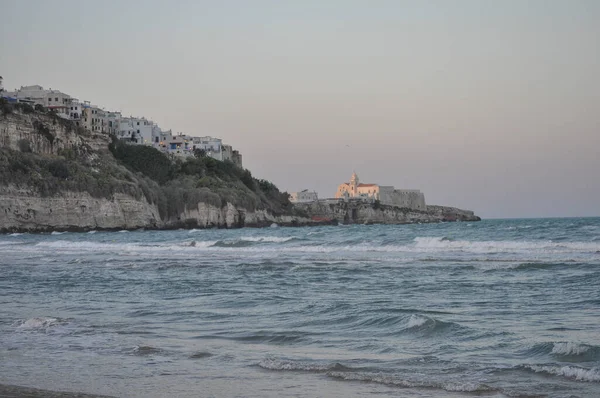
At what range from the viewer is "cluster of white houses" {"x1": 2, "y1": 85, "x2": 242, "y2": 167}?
11081 cm

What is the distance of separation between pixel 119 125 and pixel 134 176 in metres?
30.6

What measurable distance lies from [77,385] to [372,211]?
170 m

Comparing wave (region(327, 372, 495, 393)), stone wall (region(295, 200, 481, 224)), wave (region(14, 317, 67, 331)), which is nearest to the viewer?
wave (region(327, 372, 495, 393))

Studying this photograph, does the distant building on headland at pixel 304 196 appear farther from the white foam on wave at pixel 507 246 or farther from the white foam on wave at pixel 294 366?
the white foam on wave at pixel 294 366

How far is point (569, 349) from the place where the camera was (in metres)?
10.0

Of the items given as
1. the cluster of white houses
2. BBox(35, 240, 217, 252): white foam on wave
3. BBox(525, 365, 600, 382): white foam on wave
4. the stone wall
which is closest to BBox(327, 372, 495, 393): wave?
BBox(525, 365, 600, 382): white foam on wave

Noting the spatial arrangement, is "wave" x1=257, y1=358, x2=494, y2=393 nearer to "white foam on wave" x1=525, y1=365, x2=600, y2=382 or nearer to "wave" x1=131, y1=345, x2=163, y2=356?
"white foam on wave" x1=525, y1=365, x2=600, y2=382

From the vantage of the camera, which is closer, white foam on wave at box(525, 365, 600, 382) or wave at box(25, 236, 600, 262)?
white foam on wave at box(525, 365, 600, 382)

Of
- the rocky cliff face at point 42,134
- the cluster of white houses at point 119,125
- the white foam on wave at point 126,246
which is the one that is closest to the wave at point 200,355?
the white foam on wave at point 126,246

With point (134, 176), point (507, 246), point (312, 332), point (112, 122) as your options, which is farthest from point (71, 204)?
point (312, 332)

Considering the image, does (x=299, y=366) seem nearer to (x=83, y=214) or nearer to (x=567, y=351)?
(x=567, y=351)

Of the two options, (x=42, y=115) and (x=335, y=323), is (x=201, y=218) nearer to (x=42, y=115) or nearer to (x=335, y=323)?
(x=42, y=115)

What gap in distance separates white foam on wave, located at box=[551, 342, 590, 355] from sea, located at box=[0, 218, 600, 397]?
14 millimetres

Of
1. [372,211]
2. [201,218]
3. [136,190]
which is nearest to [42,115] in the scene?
[136,190]
